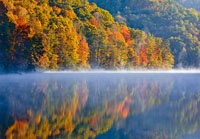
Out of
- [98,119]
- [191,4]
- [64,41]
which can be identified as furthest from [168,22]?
[98,119]

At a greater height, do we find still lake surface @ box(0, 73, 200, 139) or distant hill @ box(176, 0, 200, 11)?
distant hill @ box(176, 0, 200, 11)

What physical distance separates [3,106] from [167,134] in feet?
22.1

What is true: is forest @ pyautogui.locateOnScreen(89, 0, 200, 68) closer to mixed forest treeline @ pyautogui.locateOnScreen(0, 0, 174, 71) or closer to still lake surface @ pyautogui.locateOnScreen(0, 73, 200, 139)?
mixed forest treeline @ pyautogui.locateOnScreen(0, 0, 174, 71)

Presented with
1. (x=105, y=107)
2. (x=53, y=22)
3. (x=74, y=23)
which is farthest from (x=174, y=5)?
(x=105, y=107)

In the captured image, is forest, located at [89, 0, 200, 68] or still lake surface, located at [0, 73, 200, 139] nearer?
Result: still lake surface, located at [0, 73, 200, 139]

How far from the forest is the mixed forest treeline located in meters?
15.5

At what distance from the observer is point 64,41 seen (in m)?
49.5

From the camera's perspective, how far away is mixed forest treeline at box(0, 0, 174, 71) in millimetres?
42125

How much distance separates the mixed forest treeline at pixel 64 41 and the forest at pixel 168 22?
609 inches

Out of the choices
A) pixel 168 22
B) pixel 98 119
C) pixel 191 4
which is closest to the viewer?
pixel 98 119

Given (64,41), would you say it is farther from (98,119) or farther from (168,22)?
(168,22)

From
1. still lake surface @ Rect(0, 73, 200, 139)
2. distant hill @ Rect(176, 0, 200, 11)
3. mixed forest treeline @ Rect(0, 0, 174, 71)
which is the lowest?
still lake surface @ Rect(0, 73, 200, 139)

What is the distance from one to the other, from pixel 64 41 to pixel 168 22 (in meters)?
61.1

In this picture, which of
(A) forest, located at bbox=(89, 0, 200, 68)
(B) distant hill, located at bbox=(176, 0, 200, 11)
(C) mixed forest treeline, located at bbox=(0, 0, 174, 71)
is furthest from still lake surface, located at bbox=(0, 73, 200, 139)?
(B) distant hill, located at bbox=(176, 0, 200, 11)
